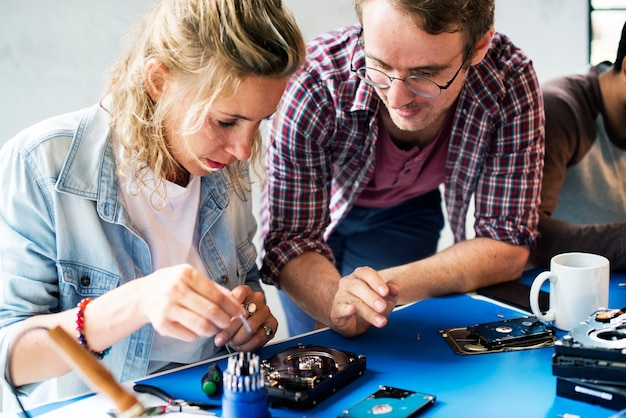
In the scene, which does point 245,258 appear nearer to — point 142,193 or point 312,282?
point 312,282

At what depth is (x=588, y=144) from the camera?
212 cm

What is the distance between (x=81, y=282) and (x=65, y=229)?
0.33ft

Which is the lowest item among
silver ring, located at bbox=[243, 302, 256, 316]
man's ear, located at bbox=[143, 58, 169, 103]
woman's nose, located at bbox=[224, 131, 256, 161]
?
silver ring, located at bbox=[243, 302, 256, 316]

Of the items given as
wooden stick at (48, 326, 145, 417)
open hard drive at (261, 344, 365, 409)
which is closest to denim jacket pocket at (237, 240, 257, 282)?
open hard drive at (261, 344, 365, 409)

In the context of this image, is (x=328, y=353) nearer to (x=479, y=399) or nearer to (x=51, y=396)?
(x=479, y=399)

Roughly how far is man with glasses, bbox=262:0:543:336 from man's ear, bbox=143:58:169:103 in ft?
1.36

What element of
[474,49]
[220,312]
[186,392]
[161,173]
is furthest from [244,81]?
[474,49]

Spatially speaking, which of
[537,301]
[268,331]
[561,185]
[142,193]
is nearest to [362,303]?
[268,331]

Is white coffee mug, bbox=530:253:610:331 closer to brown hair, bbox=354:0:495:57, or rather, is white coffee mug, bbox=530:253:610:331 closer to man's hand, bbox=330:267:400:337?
man's hand, bbox=330:267:400:337

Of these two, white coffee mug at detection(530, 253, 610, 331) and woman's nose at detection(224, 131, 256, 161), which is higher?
woman's nose at detection(224, 131, 256, 161)

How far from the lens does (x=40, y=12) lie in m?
2.06

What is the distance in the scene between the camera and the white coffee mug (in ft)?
4.55

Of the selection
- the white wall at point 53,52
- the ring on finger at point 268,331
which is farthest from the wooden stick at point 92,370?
the white wall at point 53,52

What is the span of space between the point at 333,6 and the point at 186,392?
6.32ft
